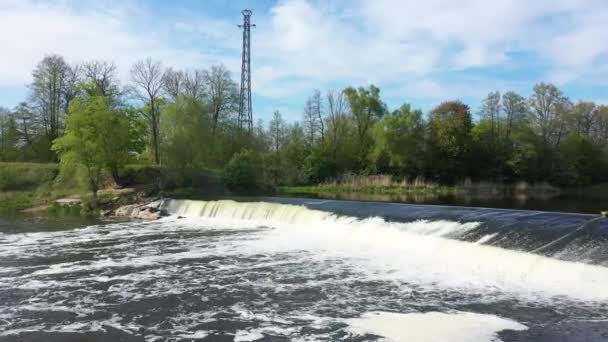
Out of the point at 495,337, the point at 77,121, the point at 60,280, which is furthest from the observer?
the point at 77,121

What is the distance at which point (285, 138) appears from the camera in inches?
2349

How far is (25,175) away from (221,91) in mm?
20998

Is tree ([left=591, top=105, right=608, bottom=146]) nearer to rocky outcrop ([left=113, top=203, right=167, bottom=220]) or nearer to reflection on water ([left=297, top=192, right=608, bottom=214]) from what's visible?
reflection on water ([left=297, top=192, right=608, bottom=214])

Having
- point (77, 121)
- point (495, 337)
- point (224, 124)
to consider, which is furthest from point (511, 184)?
point (495, 337)

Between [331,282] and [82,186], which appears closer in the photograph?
[331,282]

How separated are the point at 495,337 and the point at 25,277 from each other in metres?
11.5

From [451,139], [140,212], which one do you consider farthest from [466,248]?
[451,139]

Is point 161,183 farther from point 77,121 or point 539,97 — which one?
point 539,97

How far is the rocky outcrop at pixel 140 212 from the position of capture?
26.4m

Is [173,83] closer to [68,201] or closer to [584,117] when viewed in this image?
[68,201]

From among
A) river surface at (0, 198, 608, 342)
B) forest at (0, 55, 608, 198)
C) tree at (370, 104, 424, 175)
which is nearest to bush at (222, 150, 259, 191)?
forest at (0, 55, 608, 198)

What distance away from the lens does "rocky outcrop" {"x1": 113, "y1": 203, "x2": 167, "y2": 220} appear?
86.7 ft

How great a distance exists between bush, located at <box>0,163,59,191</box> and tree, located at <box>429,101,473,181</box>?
37.4 metres

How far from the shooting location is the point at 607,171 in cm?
5597
